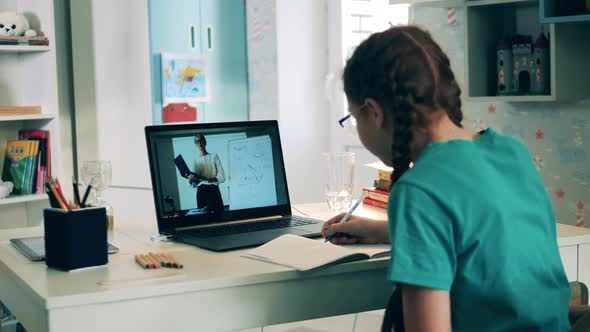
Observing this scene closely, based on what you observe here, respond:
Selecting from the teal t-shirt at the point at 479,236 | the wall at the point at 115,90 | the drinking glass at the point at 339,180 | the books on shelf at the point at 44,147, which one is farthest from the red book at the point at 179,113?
the teal t-shirt at the point at 479,236

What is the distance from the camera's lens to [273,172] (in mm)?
2172

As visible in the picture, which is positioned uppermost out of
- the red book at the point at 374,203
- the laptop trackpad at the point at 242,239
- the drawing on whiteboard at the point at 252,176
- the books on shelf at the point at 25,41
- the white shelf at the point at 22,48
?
the books on shelf at the point at 25,41

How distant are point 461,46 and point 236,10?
179cm

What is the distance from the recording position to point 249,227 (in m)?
2.03

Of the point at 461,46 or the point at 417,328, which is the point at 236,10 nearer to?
the point at 461,46

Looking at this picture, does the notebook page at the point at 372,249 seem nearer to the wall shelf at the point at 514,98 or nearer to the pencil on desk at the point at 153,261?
the pencil on desk at the point at 153,261

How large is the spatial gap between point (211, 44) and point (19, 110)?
1.30m

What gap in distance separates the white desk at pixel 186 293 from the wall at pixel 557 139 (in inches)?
49.9

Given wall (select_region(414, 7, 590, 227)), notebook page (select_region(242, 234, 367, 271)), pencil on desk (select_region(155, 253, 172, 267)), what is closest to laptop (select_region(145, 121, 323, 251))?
notebook page (select_region(242, 234, 367, 271))

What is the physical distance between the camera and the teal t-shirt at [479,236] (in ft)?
3.92

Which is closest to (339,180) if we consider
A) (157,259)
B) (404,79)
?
(157,259)

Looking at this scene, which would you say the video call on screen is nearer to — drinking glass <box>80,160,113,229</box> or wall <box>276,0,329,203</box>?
drinking glass <box>80,160,113,229</box>

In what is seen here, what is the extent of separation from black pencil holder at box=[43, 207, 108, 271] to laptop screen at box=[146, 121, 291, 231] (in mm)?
384

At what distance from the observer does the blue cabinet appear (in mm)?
4270
